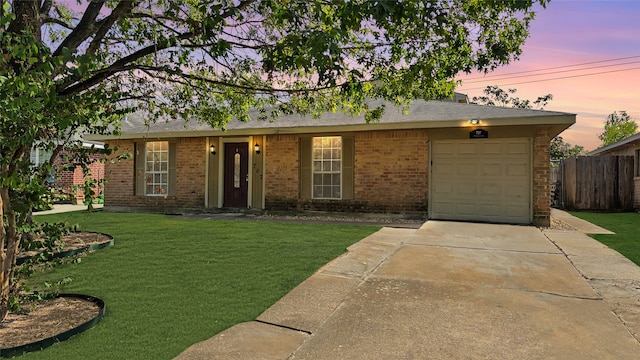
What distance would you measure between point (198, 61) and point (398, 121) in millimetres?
6263

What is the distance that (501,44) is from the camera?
17.7 ft

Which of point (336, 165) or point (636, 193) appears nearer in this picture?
point (336, 165)

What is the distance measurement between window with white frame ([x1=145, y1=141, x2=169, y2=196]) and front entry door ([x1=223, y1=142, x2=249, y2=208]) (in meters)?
2.19

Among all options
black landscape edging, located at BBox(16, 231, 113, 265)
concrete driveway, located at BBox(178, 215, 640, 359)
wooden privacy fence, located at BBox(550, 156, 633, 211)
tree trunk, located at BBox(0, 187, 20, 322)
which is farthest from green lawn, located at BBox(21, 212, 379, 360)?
wooden privacy fence, located at BBox(550, 156, 633, 211)

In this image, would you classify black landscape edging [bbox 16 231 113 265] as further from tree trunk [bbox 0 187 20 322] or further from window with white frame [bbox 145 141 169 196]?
window with white frame [bbox 145 141 169 196]

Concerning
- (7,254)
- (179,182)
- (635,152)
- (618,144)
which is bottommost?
(7,254)

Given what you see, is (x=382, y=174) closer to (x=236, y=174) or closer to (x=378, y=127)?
(x=378, y=127)

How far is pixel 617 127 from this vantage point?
149 feet

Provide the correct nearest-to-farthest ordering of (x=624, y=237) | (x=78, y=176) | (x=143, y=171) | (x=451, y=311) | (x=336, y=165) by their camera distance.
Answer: (x=451, y=311), (x=624, y=237), (x=336, y=165), (x=143, y=171), (x=78, y=176)

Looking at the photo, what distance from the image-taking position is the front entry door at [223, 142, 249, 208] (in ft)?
41.8

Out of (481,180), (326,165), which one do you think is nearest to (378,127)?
(326,165)

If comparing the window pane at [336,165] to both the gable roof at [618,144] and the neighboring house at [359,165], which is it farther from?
the gable roof at [618,144]

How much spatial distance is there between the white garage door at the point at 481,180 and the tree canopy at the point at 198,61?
4.03 metres

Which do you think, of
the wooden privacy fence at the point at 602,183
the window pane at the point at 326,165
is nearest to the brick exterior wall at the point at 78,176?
the window pane at the point at 326,165
